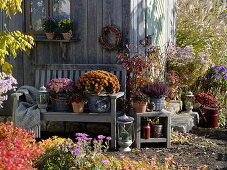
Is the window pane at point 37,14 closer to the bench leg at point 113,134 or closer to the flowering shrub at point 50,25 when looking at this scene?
the flowering shrub at point 50,25

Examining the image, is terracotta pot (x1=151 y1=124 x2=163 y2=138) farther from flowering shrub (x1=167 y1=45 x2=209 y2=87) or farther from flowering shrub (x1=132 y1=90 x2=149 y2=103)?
flowering shrub (x1=167 y1=45 x2=209 y2=87)

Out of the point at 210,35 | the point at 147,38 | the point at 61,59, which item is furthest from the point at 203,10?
the point at 61,59

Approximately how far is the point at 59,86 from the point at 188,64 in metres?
3.51

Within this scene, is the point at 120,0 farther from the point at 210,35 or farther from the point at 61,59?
the point at 210,35

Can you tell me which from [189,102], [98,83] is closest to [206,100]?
[189,102]

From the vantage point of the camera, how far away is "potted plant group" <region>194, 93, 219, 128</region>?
6984 mm

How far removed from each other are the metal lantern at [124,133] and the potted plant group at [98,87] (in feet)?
1.09

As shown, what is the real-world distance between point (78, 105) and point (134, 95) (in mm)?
866

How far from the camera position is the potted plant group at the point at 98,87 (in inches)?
208

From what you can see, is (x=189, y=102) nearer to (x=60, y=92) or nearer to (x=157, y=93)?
(x=157, y=93)

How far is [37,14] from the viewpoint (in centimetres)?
630

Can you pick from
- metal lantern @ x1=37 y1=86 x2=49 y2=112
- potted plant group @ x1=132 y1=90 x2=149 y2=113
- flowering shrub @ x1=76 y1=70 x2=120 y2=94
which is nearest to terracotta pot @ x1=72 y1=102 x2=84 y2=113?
flowering shrub @ x1=76 y1=70 x2=120 y2=94

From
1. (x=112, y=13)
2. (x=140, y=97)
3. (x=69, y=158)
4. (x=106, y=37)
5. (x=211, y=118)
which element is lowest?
(x=211, y=118)

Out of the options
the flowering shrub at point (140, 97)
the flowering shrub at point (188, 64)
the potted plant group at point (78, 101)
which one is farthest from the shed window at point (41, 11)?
the flowering shrub at point (188, 64)
